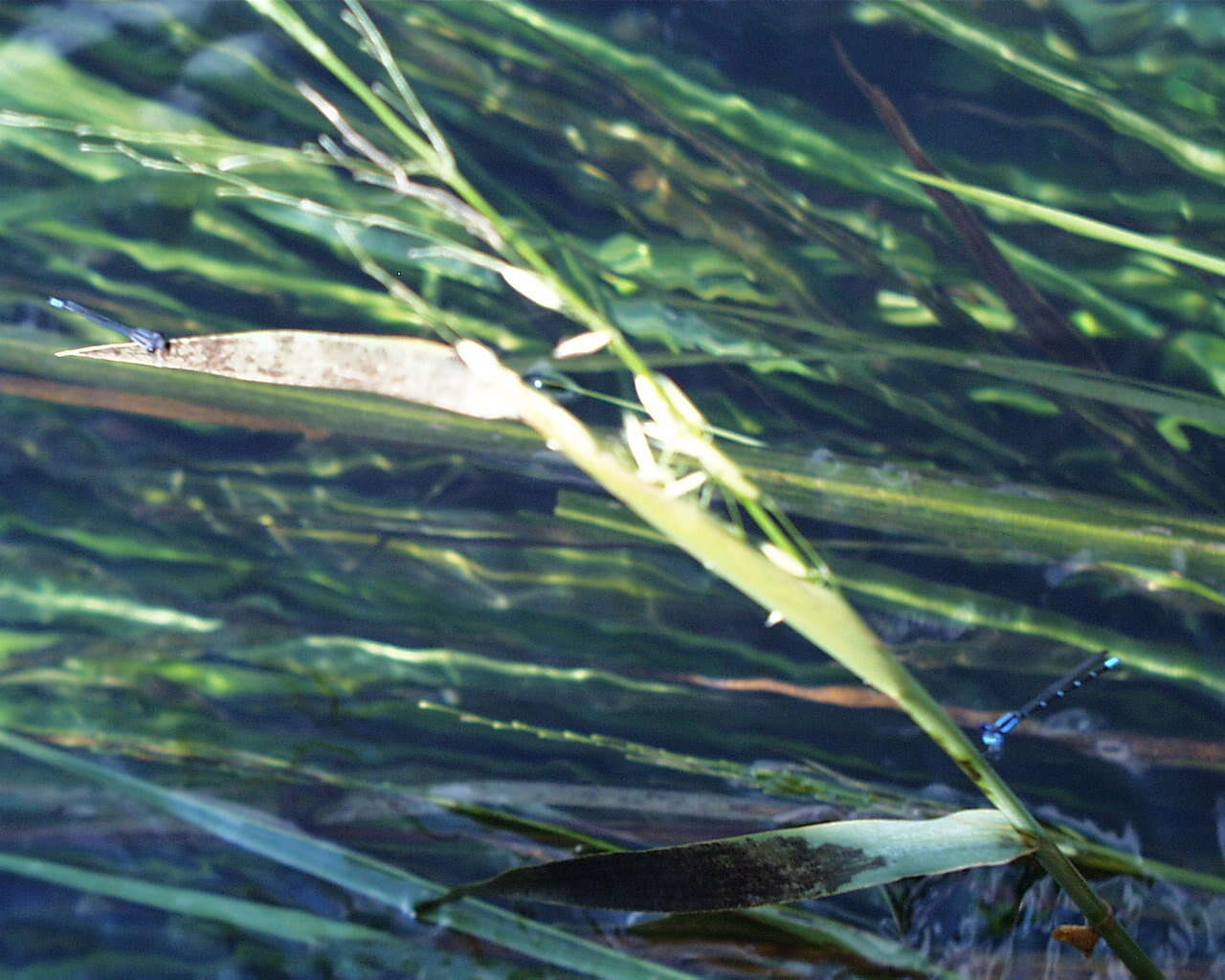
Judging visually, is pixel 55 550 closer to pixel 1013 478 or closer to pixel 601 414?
pixel 601 414

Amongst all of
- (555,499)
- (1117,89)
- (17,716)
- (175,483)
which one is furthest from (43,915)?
(1117,89)

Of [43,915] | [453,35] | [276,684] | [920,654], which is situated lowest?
[43,915]

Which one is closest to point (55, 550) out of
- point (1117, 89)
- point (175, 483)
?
point (175, 483)

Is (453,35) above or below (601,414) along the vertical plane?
above

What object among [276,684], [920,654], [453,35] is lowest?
[276,684]

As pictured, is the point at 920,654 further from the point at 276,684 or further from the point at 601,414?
the point at 276,684

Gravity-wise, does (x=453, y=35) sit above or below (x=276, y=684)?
above
